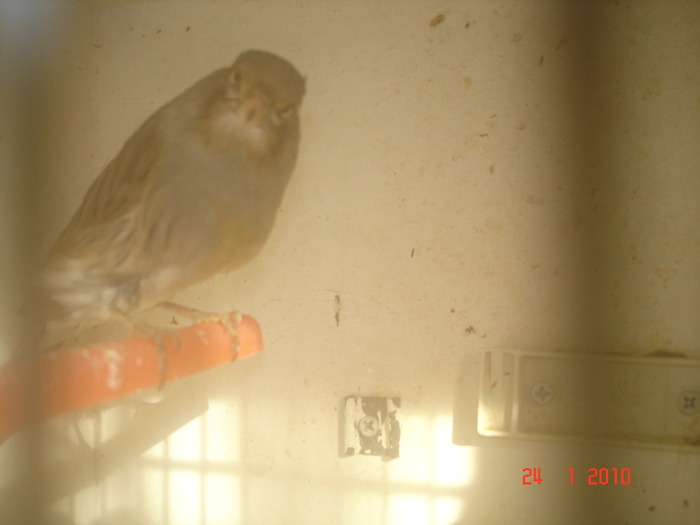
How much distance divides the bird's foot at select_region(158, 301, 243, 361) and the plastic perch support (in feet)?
0.03

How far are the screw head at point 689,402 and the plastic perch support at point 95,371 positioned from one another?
72 centimetres

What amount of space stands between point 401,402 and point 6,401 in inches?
24.0

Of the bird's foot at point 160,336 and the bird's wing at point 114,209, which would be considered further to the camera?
the bird's wing at point 114,209

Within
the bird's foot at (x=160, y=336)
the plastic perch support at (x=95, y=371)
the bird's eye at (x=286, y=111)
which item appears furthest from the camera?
the bird's eye at (x=286, y=111)

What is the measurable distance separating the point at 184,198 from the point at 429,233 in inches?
Result: 16.4

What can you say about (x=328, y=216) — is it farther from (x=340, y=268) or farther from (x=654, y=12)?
(x=654, y=12)

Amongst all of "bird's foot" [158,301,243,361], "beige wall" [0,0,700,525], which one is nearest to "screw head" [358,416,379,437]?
"beige wall" [0,0,700,525]

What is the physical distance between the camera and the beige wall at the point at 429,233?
818 millimetres

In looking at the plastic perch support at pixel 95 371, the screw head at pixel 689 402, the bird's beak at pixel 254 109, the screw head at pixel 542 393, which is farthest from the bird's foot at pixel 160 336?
the screw head at pixel 689 402

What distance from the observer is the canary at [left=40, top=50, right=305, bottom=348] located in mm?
750

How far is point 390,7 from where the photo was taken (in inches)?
35.4

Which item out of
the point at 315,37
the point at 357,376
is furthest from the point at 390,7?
the point at 357,376

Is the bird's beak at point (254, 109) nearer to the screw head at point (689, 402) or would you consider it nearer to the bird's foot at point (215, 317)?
the bird's foot at point (215, 317)
